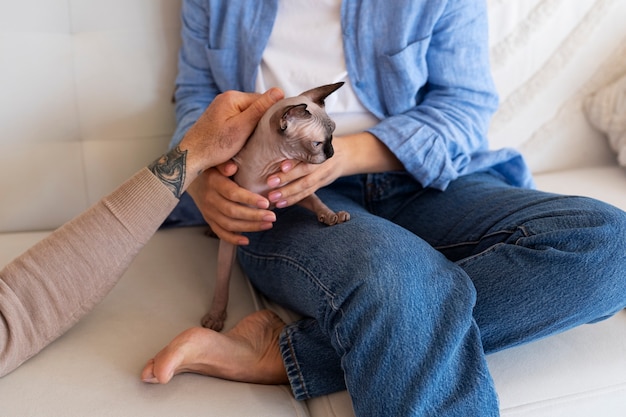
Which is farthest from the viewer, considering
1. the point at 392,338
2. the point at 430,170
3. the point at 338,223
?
the point at 430,170

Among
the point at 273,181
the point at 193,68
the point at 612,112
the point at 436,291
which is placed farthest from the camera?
the point at 612,112

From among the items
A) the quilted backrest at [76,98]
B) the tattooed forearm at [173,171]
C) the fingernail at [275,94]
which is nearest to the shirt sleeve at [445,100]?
the fingernail at [275,94]

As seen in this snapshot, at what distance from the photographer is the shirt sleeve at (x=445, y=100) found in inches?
44.4

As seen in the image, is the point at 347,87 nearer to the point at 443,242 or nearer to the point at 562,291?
the point at 443,242

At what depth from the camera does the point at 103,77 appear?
1292 mm

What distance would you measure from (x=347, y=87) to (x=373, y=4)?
155 mm

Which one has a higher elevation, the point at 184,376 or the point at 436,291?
the point at 436,291

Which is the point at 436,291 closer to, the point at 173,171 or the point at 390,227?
the point at 390,227

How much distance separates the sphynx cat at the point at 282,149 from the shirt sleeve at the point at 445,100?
20 centimetres

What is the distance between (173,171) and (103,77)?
→ 1.39 feet

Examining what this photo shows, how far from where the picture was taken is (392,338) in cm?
82

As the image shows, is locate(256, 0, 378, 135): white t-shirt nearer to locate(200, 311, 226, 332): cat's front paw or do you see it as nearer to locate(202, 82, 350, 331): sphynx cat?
locate(202, 82, 350, 331): sphynx cat

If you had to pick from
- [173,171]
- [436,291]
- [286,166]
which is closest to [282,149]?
[286,166]

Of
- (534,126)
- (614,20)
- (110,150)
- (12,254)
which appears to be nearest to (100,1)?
(110,150)
